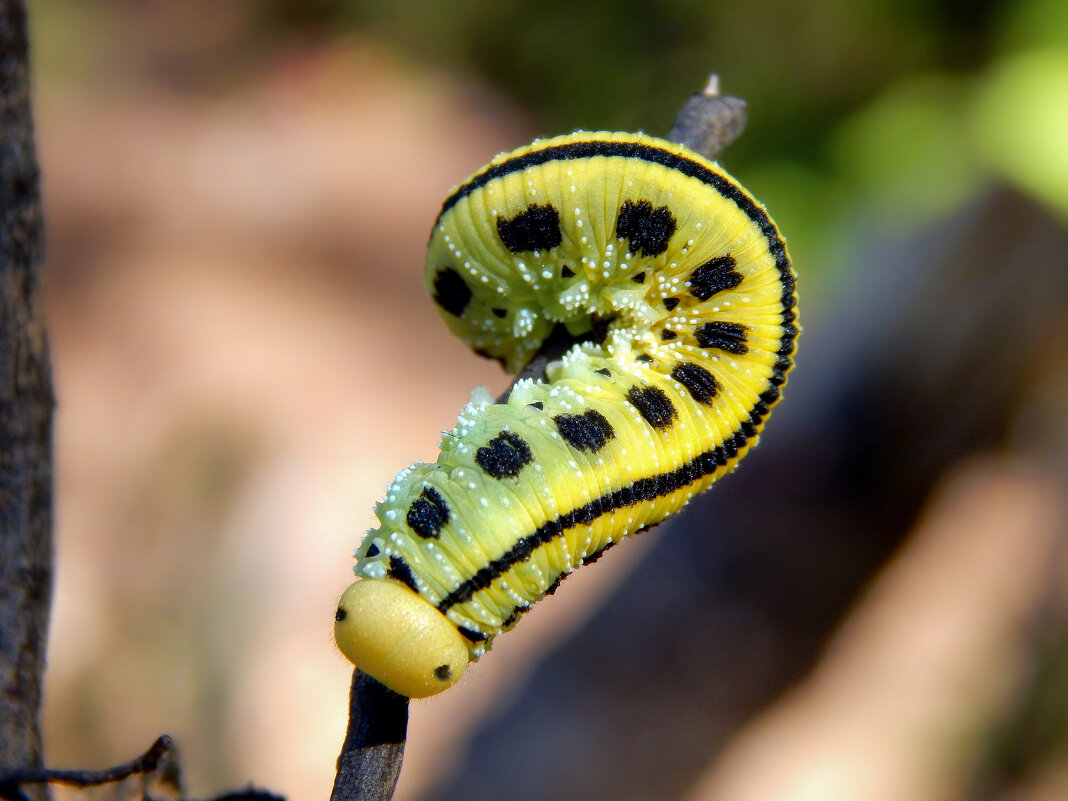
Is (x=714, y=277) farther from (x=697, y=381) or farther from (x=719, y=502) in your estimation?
(x=719, y=502)

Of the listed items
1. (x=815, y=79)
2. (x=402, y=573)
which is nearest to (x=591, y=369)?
(x=402, y=573)

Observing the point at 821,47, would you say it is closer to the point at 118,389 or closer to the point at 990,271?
the point at 990,271

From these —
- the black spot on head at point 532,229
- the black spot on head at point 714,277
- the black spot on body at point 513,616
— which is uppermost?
the black spot on head at point 532,229

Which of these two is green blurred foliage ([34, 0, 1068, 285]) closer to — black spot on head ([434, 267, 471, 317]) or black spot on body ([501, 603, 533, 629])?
black spot on head ([434, 267, 471, 317])

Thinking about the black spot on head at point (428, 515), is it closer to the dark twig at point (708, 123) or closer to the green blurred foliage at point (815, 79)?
the dark twig at point (708, 123)

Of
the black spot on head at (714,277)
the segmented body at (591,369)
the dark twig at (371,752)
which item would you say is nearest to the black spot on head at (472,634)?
the segmented body at (591,369)

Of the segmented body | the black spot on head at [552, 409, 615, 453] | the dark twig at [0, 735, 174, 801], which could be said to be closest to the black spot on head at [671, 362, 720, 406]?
the segmented body
